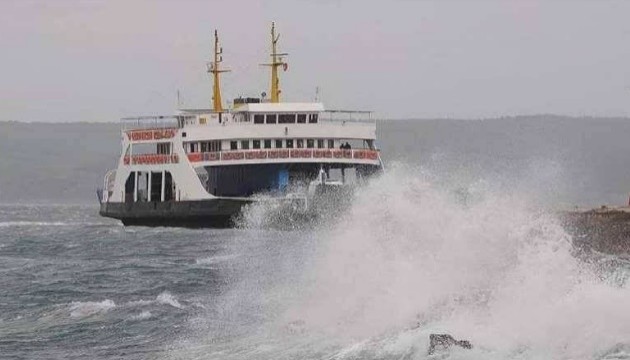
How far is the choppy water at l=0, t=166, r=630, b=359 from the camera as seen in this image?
859 inches

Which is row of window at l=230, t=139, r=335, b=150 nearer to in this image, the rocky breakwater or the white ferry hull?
the white ferry hull

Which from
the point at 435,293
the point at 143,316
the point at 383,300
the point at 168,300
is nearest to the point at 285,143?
the point at 168,300

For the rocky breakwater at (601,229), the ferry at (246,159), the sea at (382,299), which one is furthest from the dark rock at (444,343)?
the ferry at (246,159)

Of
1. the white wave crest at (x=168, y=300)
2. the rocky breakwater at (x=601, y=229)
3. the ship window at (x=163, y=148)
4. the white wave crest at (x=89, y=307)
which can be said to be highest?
the ship window at (x=163, y=148)

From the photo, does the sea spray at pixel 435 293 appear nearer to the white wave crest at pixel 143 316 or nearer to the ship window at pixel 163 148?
the white wave crest at pixel 143 316

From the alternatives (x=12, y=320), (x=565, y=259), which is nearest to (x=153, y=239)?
(x=12, y=320)

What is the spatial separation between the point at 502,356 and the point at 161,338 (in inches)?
358

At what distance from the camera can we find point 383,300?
86.8 ft

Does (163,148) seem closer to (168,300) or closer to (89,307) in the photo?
(168,300)

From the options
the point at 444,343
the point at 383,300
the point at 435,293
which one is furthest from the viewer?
the point at 383,300

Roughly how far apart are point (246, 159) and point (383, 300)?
45582mm

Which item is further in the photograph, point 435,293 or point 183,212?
point 183,212

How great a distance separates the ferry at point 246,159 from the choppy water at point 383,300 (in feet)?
98.4

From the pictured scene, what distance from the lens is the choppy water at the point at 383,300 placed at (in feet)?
71.6
